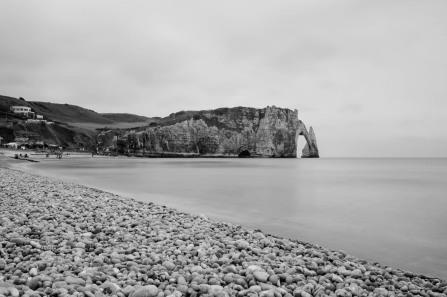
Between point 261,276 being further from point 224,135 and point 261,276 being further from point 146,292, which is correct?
point 224,135

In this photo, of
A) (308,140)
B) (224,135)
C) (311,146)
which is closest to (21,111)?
(224,135)

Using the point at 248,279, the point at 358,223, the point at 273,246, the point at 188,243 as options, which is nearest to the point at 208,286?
the point at 248,279

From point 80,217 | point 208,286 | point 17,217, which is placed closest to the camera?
point 208,286

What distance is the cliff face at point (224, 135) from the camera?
107m

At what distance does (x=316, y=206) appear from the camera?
54.6ft

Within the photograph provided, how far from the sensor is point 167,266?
4801 millimetres

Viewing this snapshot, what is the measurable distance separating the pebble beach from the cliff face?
9981 centimetres

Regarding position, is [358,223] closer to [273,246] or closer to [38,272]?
[273,246]

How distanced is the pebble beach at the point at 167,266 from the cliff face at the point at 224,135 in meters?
99.8

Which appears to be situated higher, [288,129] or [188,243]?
[288,129]

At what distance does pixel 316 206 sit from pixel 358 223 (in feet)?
14.8

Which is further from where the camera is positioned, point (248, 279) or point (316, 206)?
point (316, 206)

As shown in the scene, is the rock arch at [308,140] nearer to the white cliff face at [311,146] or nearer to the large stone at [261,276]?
the white cliff face at [311,146]

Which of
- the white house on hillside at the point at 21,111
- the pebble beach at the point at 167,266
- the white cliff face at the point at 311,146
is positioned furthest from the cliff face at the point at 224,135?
the pebble beach at the point at 167,266
